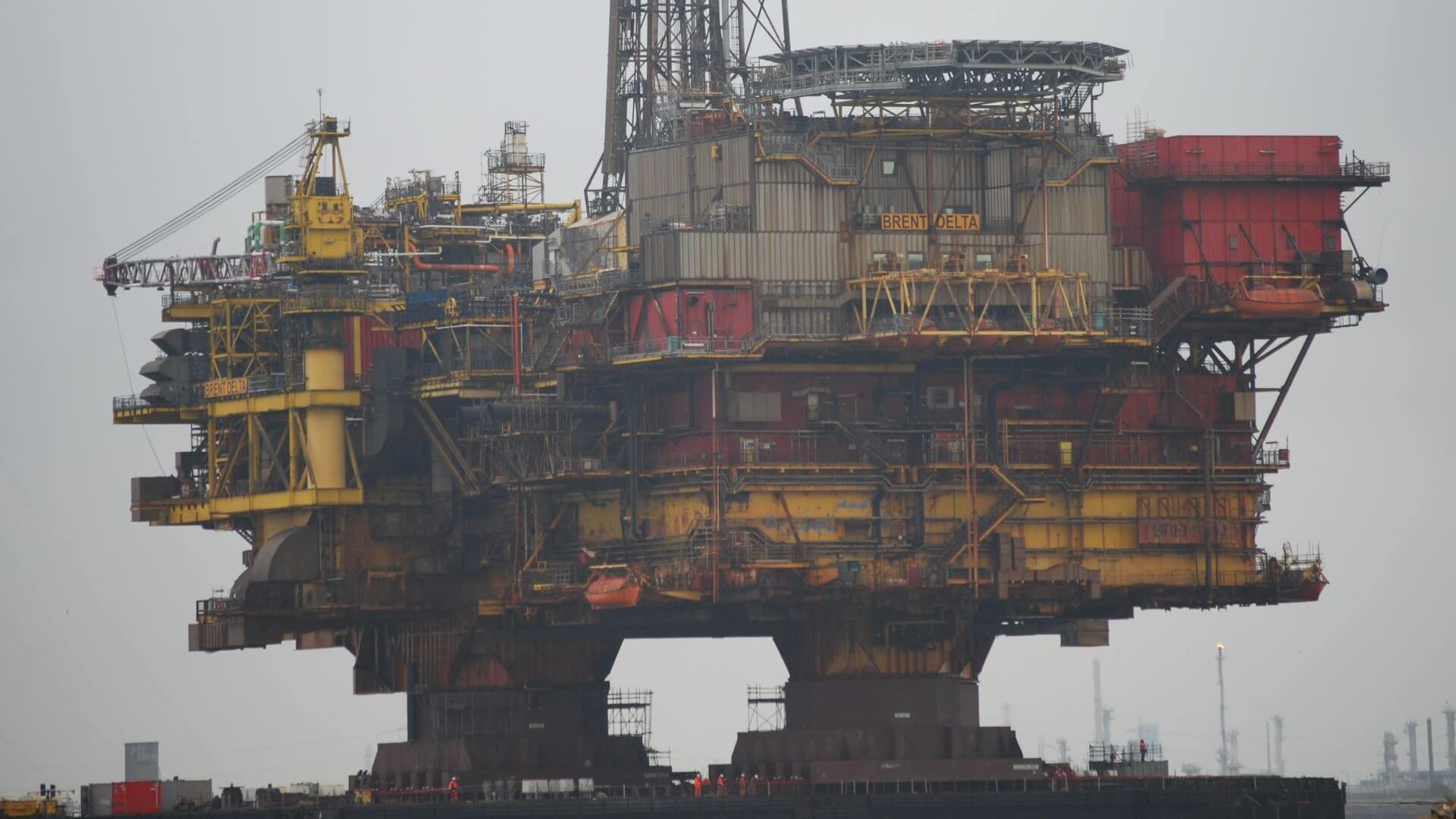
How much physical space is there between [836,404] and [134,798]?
27419 mm

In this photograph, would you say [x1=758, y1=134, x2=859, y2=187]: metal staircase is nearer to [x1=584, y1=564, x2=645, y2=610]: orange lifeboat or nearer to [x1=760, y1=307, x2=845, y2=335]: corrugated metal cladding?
[x1=760, y1=307, x2=845, y2=335]: corrugated metal cladding

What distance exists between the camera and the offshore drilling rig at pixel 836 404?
10056cm

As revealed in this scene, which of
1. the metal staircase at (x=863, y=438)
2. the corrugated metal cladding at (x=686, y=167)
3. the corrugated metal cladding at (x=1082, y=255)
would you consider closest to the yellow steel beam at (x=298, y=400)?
the corrugated metal cladding at (x=686, y=167)

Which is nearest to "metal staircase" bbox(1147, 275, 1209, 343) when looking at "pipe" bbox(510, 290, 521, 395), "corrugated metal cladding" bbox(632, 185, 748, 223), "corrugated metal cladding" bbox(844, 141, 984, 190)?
"corrugated metal cladding" bbox(844, 141, 984, 190)

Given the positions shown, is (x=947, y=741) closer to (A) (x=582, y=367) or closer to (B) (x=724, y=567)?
(B) (x=724, y=567)

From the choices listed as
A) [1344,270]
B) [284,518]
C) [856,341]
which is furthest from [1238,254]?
[284,518]

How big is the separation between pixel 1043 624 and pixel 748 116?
2063 cm

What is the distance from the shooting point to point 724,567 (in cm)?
9900

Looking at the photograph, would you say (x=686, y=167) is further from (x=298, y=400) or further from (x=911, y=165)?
(x=298, y=400)

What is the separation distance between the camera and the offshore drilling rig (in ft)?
330

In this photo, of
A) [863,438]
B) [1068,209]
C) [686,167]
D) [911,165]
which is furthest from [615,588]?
[1068,209]

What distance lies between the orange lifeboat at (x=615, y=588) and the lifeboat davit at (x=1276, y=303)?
21.4 meters

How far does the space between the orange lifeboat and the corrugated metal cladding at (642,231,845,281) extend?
9428 mm

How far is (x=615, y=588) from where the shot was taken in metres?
99.6
